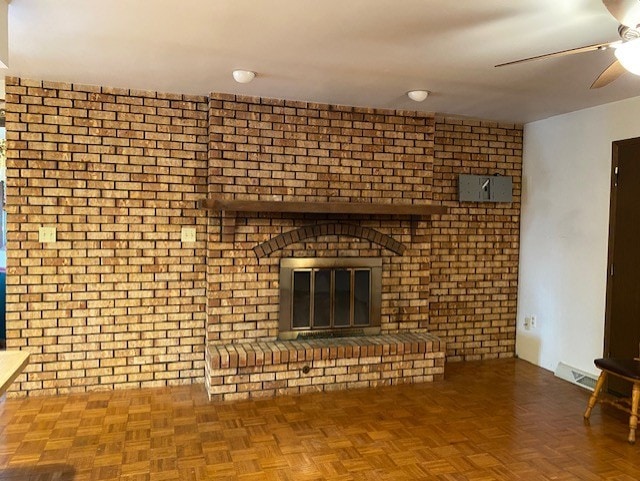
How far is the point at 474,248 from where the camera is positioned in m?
4.74

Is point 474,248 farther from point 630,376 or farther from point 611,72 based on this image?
point 611,72

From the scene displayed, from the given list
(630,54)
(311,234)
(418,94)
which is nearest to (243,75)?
(418,94)

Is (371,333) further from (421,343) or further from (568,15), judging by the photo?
(568,15)

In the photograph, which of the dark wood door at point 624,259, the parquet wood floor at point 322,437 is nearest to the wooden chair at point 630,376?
the parquet wood floor at point 322,437

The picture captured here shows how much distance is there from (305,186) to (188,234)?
962mm

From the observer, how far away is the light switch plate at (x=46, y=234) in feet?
11.7

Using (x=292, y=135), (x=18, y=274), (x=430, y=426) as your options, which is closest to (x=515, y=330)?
(x=430, y=426)

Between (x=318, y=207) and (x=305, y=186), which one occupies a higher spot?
(x=305, y=186)

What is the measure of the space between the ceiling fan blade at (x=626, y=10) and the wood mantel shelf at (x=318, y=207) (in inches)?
87.4

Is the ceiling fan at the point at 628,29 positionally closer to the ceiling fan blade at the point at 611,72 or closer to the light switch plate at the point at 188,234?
the ceiling fan blade at the point at 611,72

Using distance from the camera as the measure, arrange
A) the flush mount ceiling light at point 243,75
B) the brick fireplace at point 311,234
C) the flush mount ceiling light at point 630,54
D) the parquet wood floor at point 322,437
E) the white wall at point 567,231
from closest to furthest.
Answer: the flush mount ceiling light at point 630,54 → the parquet wood floor at point 322,437 → the flush mount ceiling light at point 243,75 → the brick fireplace at point 311,234 → the white wall at point 567,231

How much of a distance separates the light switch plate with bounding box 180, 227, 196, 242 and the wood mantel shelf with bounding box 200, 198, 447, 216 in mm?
206

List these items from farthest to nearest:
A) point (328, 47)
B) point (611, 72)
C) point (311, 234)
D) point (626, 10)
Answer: point (311, 234), point (328, 47), point (611, 72), point (626, 10)

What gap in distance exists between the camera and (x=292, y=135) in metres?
3.99
